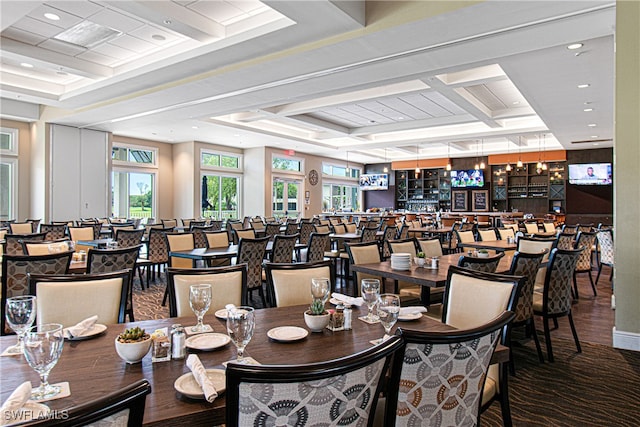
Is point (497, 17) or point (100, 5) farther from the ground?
point (100, 5)

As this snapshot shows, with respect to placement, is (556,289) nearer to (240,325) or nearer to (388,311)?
(388,311)

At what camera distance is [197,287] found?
1714 millimetres

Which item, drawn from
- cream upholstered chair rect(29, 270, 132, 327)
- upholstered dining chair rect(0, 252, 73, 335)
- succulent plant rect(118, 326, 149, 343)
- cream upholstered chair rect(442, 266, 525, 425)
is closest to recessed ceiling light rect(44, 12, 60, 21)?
upholstered dining chair rect(0, 252, 73, 335)

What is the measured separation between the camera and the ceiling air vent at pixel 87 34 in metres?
5.48

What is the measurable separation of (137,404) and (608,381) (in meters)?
3.50

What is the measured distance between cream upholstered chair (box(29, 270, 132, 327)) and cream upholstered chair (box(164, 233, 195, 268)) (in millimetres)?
3275

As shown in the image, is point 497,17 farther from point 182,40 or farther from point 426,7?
point 182,40

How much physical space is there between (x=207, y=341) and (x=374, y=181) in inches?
672

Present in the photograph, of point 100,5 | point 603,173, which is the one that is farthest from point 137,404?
point 603,173

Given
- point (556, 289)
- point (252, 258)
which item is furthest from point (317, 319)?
point (252, 258)

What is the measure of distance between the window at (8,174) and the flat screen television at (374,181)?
12.8 m

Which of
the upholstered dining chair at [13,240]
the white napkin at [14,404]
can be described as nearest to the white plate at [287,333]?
the white napkin at [14,404]

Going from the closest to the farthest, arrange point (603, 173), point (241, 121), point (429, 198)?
point (241, 121) < point (603, 173) < point (429, 198)

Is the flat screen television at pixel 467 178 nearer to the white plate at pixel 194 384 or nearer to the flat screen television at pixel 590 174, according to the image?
the flat screen television at pixel 590 174
